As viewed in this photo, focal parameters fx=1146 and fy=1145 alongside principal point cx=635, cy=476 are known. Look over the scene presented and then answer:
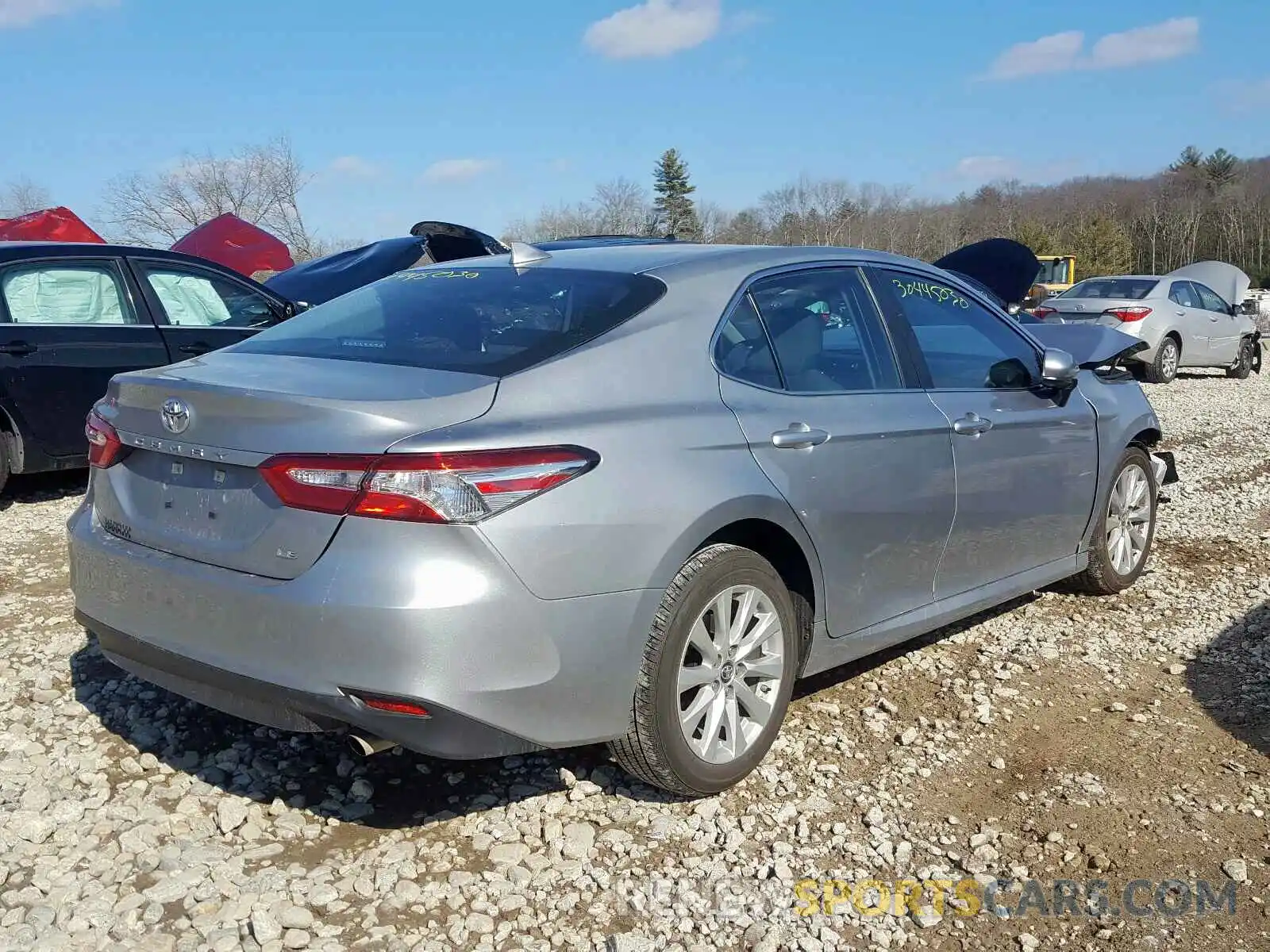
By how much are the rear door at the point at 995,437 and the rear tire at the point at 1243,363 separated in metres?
14.8

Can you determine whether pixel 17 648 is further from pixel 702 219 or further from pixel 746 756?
pixel 702 219

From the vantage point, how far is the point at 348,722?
268 centimetres

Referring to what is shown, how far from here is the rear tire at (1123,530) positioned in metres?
5.11

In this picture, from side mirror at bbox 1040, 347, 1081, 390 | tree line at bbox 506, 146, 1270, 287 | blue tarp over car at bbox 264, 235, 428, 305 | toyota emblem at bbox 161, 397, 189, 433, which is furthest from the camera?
tree line at bbox 506, 146, 1270, 287

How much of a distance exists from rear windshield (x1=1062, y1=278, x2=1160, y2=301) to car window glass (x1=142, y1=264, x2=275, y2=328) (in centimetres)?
1229

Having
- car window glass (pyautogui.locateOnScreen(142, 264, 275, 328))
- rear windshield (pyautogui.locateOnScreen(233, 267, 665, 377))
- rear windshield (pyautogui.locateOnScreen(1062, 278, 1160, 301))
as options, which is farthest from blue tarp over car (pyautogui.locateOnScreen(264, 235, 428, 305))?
rear windshield (pyautogui.locateOnScreen(1062, 278, 1160, 301))

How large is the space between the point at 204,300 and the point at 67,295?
0.94 meters

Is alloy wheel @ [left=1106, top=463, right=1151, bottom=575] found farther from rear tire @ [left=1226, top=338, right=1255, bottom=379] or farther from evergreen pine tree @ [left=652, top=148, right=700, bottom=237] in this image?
evergreen pine tree @ [left=652, top=148, right=700, bottom=237]

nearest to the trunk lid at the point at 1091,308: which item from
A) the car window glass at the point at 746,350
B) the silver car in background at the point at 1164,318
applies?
the silver car in background at the point at 1164,318

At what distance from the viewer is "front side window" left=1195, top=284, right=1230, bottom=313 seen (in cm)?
1702

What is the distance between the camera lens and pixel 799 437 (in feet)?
11.1

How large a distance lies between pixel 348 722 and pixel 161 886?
67cm

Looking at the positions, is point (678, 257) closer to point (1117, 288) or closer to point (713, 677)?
point (713, 677)

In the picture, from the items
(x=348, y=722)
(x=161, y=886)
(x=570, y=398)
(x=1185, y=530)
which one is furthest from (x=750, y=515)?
(x=1185, y=530)
